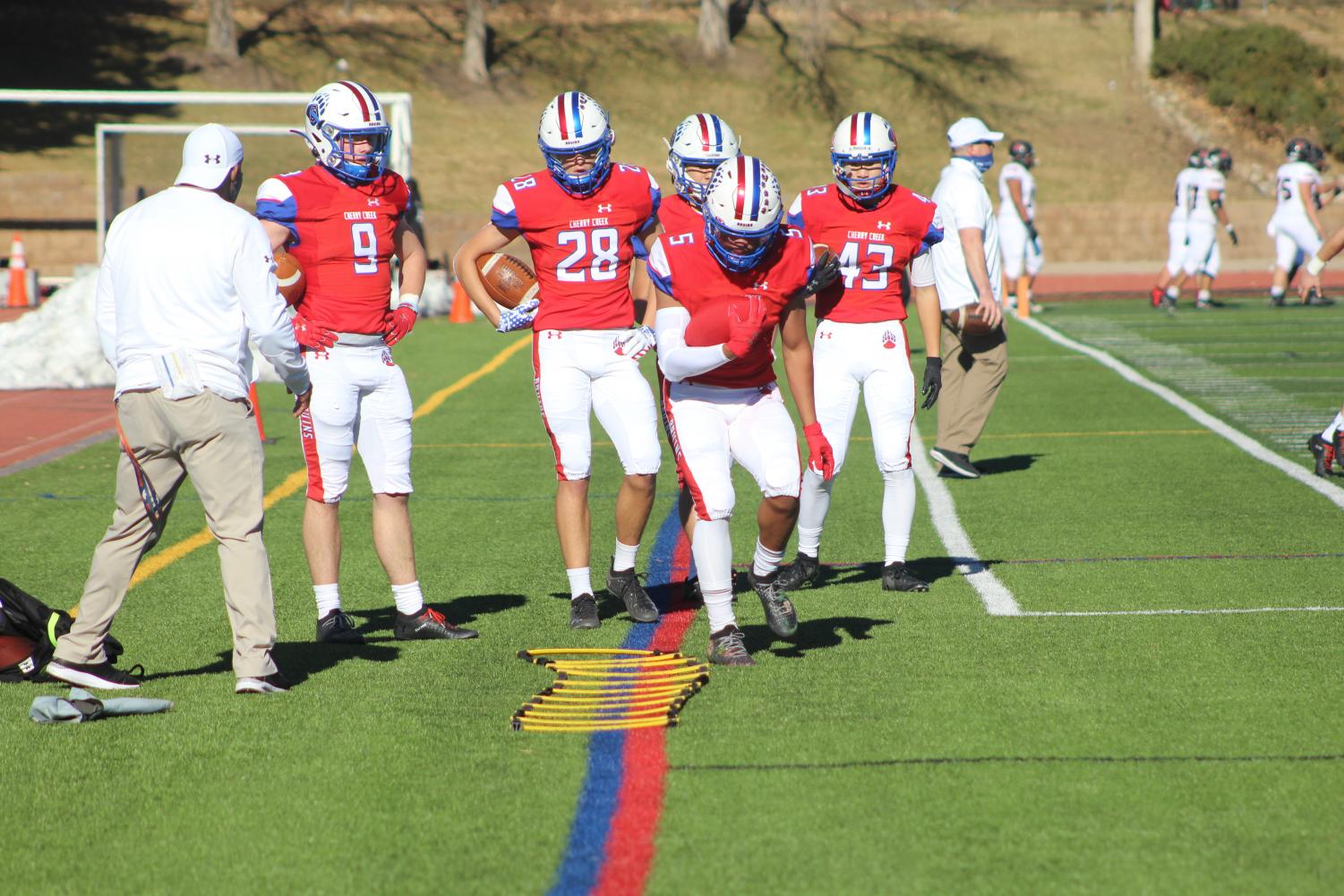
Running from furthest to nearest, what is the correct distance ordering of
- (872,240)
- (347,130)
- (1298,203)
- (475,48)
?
(475,48)
(1298,203)
(872,240)
(347,130)

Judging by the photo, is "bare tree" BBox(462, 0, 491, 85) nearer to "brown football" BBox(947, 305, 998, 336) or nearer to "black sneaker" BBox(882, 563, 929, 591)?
"brown football" BBox(947, 305, 998, 336)

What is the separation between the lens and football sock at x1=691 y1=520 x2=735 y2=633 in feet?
20.1

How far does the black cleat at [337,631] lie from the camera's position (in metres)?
6.68

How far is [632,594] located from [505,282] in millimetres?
1501

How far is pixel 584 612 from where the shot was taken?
6988 millimetres

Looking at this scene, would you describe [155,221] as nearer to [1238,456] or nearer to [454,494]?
[454,494]

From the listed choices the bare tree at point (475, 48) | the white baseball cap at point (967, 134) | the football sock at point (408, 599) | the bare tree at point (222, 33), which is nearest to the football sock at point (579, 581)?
the football sock at point (408, 599)

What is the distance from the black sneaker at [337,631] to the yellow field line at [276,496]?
32.2 inches

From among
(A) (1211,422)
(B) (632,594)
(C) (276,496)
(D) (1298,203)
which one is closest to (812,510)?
(B) (632,594)

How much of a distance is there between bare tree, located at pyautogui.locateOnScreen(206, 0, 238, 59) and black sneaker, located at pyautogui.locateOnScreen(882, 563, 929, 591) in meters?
44.8

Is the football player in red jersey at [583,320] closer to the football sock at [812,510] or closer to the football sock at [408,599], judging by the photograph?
the football sock at [408,599]

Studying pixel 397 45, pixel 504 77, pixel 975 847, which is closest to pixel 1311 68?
pixel 504 77

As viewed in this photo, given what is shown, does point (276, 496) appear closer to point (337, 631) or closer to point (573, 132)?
point (337, 631)

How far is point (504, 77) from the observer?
50.6 m
